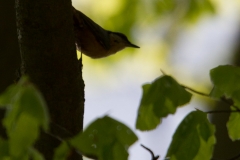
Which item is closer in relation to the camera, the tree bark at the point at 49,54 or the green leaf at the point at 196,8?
the tree bark at the point at 49,54

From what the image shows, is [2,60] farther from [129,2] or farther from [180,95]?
[129,2]


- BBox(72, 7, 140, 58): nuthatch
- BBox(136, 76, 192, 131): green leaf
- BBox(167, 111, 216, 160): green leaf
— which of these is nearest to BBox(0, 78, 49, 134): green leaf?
BBox(136, 76, 192, 131): green leaf

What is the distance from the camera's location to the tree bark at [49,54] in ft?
6.87

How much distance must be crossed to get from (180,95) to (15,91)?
57 centimetres

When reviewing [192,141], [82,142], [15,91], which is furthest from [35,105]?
[192,141]

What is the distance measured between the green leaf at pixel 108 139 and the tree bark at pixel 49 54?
1.59 feet

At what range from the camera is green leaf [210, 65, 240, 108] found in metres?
1.85

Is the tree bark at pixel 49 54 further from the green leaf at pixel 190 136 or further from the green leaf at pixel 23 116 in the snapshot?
the green leaf at pixel 23 116

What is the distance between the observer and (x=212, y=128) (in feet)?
6.04

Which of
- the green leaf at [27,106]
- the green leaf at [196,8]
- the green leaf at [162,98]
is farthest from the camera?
the green leaf at [196,8]

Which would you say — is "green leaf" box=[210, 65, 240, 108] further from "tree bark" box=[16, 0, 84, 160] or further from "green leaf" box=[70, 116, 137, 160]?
"tree bark" box=[16, 0, 84, 160]

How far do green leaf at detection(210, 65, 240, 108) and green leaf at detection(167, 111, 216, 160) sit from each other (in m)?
0.10

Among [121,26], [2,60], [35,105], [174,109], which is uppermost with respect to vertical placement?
[35,105]

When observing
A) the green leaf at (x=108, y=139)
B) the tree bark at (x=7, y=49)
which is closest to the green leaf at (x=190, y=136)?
the green leaf at (x=108, y=139)
